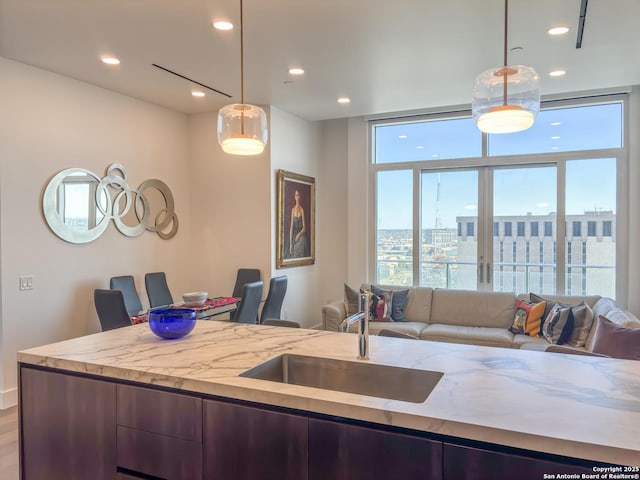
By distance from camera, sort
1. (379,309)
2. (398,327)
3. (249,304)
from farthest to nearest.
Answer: (379,309) → (398,327) → (249,304)

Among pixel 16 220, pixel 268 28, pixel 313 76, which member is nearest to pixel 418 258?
pixel 313 76

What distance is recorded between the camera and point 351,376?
1951mm

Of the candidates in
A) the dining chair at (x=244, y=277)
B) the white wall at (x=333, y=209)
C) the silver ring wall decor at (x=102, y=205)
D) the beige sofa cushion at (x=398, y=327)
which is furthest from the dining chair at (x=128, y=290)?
the white wall at (x=333, y=209)

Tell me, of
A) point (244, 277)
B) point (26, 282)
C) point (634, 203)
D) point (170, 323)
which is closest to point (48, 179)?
point (26, 282)

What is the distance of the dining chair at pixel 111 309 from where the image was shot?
4.02m

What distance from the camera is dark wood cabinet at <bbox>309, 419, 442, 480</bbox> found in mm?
1327

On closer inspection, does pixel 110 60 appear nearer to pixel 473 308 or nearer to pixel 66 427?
pixel 66 427

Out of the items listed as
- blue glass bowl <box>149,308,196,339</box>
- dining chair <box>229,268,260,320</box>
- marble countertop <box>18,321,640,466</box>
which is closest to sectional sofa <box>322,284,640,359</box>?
dining chair <box>229,268,260,320</box>

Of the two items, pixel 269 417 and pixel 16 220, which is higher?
pixel 16 220

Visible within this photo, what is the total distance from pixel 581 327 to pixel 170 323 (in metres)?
3.78

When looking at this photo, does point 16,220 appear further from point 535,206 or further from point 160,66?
point 535,206

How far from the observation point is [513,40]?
3.55 m

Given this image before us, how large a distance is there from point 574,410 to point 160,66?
4.11 meters

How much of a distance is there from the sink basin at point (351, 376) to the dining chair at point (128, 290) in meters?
3.19
